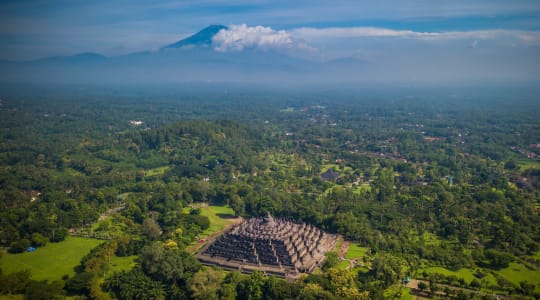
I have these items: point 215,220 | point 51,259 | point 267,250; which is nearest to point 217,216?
point 215,220

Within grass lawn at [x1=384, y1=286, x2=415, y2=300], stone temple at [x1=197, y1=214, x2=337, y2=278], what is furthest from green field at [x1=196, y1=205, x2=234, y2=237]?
grass lawn at [x1=384, y1=286, x2=415, y2=300]

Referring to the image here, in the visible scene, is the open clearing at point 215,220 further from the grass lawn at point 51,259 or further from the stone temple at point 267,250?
the grass lawn at point 51,259

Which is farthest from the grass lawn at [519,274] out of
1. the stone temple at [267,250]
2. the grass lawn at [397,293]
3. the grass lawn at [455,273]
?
the stone temple at [267,250]

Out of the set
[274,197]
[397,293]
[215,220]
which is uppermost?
[274,197]

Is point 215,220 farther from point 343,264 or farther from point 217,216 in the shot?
point 343,264

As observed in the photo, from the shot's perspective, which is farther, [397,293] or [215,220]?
Answer: [215,220]

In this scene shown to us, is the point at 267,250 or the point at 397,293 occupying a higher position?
the point at 267,250
